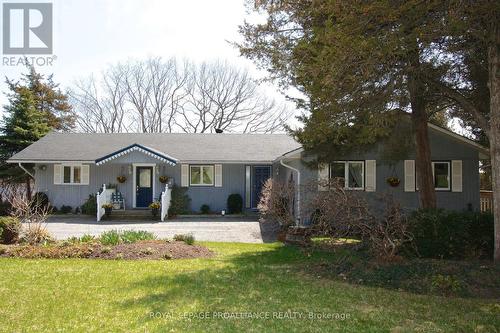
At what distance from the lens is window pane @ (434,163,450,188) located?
51.9 ft

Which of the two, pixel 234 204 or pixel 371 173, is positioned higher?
pixel 371 173

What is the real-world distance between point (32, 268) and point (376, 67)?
828cm

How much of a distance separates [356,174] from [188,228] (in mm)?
7097

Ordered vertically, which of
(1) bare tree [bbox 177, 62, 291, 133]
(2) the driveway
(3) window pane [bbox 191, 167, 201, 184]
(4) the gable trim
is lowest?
(2) the driveway

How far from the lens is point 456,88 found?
998 centimetres

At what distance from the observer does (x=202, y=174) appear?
20.8 m

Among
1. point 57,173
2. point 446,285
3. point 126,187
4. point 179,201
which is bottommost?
point 446,285

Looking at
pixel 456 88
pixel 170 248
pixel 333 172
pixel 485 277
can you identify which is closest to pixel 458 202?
pixel 333 172

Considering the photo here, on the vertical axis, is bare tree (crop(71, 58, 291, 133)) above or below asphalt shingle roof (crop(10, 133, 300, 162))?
above

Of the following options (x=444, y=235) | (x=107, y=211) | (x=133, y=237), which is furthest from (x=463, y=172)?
(x=107, y=211)

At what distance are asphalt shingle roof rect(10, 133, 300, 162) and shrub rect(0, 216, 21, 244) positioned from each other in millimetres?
9052

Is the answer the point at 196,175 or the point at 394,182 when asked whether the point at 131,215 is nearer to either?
the point at 196,175

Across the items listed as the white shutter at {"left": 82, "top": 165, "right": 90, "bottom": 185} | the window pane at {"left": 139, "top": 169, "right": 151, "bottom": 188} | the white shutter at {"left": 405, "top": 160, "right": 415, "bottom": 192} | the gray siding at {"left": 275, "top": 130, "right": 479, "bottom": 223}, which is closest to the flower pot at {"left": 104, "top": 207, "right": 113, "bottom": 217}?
the window pane at {"left": 139, "top": 169, "right": 151, "bottom": 188}

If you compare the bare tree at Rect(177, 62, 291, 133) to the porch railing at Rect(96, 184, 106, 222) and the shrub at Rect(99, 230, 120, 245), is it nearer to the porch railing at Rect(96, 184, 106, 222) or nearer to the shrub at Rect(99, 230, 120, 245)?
the porch railing at Rect(96, 184, 106, 222)
